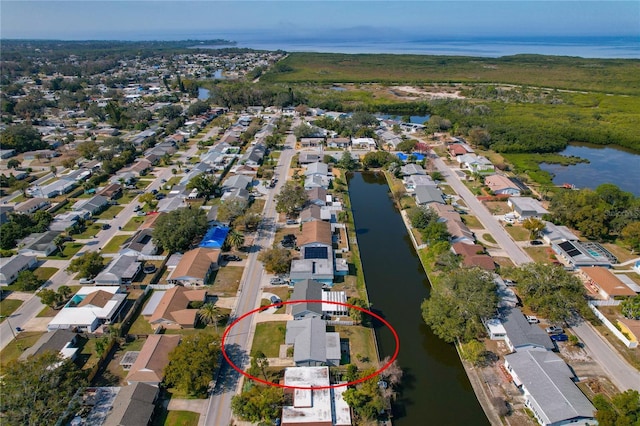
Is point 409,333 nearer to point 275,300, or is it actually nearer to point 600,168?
point 275,300

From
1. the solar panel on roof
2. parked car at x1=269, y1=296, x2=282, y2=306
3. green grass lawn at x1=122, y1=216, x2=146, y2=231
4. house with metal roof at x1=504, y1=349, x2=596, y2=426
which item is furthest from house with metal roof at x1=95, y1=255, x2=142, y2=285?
house with metal roof at x1=504, y1=349, x2=596, y2=426

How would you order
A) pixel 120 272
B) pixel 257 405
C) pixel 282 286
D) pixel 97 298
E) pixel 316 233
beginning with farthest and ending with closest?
pixel 316 233 < pixel 120 272 < pixel 282 286 < pixel 97 298 < pixel 257 405

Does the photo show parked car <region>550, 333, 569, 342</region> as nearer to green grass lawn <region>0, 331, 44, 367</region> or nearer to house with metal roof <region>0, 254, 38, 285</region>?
green grass lawn <region>0, 331, 44, 367</region>

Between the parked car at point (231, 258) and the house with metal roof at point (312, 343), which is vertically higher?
→ the house with metal roof at point (312, 343)

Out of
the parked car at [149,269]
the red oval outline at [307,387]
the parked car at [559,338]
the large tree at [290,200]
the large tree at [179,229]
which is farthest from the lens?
the large tree at [290,200]

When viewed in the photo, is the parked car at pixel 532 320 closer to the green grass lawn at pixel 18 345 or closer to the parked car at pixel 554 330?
the parked car at pixel 554 330

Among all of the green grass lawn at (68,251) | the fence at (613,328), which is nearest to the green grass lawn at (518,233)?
the fence at (613,328)

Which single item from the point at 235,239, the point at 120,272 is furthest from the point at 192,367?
the point at 235,239
